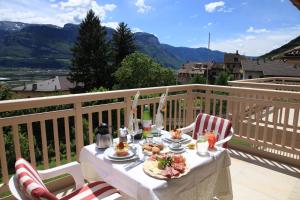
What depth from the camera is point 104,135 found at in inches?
77.4

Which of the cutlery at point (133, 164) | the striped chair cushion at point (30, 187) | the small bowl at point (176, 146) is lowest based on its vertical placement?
the cutlery at point (133, 164)

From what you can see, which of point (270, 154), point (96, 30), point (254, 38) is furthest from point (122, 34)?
point (270, 154)

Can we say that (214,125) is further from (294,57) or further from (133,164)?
(294,57)

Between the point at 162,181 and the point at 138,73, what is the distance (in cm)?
2427

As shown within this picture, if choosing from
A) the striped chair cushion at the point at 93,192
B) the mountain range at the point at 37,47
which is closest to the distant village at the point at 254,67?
the striped chair cushion at the point at 93,192

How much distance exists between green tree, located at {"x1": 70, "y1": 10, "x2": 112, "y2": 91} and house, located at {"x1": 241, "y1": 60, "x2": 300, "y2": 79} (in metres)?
26.7

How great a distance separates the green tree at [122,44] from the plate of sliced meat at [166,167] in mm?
26934

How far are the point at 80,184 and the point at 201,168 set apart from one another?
3.16 feet

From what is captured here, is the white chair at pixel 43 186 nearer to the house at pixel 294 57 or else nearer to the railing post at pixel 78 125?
the railing post at pixel 78 125

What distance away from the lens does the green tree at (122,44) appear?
28016 mm

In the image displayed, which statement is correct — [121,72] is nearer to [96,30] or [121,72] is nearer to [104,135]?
[96,30]

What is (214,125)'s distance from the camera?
2559mm

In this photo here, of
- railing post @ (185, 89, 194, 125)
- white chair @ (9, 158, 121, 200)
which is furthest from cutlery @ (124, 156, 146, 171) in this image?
railing post @ (185, 89, 194, 125)

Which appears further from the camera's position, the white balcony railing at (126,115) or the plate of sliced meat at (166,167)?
the white balcony railing at (126,115)
